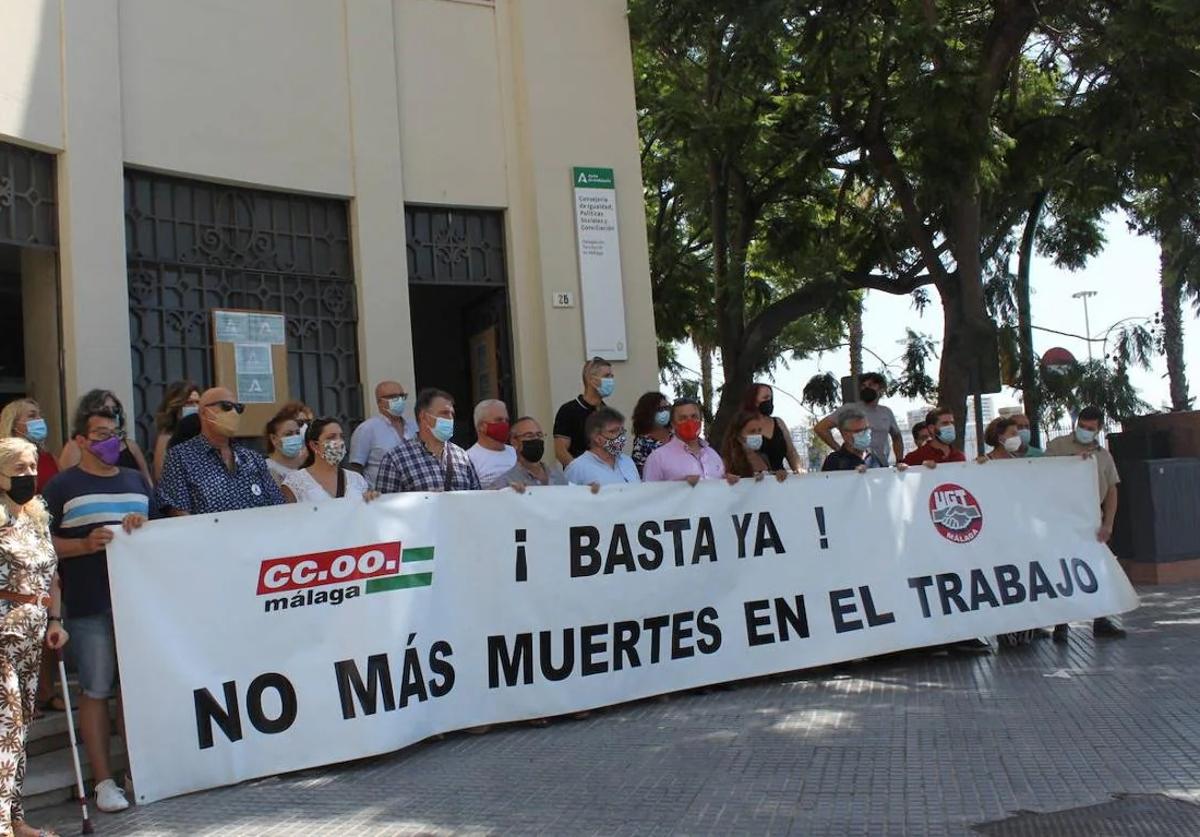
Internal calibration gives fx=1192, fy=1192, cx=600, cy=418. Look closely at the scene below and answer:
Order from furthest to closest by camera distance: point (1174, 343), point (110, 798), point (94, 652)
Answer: point (1174, 343) < point (94, 652) < point (110, 798)

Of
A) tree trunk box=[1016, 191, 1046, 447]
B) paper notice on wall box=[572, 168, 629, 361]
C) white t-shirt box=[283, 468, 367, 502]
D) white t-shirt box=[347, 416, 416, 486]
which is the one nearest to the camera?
white t-shirt box=[283, 468, 367, 502]

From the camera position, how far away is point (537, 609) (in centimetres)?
658

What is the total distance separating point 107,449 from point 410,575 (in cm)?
158

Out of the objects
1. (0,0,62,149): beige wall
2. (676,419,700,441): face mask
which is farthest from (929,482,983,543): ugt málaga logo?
(0,0,62,149): beige wall

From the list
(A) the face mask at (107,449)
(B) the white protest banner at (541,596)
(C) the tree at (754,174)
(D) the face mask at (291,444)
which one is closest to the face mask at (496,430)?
(B) the white protest banner at (541,596)

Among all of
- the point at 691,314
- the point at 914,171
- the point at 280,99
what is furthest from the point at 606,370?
the point at 691,314

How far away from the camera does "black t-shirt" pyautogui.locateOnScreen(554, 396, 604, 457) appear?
8438mm

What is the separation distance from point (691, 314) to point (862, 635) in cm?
1150

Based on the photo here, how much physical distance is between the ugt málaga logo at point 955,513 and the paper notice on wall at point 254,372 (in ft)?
17.0

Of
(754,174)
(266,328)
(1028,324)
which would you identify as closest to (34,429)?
(266,328)

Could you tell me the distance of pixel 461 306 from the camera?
467 inches

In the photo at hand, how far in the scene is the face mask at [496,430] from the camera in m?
7.51

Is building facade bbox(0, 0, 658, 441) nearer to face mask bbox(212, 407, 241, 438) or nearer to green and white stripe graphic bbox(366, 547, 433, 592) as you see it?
face mask bbox(212, 407, 241, 438)

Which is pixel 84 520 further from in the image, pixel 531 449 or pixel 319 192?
pixel 319 192
